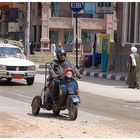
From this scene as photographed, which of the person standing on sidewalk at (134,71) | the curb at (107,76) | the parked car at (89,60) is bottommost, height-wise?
the curb at (107,76)

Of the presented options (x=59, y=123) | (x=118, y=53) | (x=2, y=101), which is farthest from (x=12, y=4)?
(x=118, y=53)

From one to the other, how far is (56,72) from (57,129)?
8.01 ft

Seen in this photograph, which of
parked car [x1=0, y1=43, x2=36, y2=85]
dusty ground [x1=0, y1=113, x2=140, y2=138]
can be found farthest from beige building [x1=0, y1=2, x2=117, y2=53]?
dusty ground [x1=0, y1=113, x2=140, y2=138]

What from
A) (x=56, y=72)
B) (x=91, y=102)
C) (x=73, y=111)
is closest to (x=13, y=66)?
(x=91, y=102)

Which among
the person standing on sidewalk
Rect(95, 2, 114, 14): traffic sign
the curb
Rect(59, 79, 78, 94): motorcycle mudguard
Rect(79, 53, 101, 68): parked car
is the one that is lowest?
the curb

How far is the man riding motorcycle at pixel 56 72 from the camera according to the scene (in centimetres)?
1251

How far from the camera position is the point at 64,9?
7512 centimetres

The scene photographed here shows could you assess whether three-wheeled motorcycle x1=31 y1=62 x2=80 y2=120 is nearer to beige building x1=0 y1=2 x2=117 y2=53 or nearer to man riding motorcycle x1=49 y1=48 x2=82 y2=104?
man riding motorcycle x1=49 y1=48 x2=82 y2=104

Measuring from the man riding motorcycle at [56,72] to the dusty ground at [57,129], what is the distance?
2.77ft

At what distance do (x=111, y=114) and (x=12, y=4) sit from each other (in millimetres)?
5553

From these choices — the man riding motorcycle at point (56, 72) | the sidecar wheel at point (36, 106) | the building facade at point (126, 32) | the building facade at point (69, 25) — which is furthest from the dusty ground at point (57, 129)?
the building facade at point (69, 25)

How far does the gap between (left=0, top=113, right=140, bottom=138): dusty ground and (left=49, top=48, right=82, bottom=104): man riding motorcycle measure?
84 centimetres

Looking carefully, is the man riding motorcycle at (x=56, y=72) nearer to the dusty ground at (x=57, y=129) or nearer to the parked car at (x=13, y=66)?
the dusty ground at (x=57, y=129)

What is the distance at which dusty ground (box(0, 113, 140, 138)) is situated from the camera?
31.7 feet
